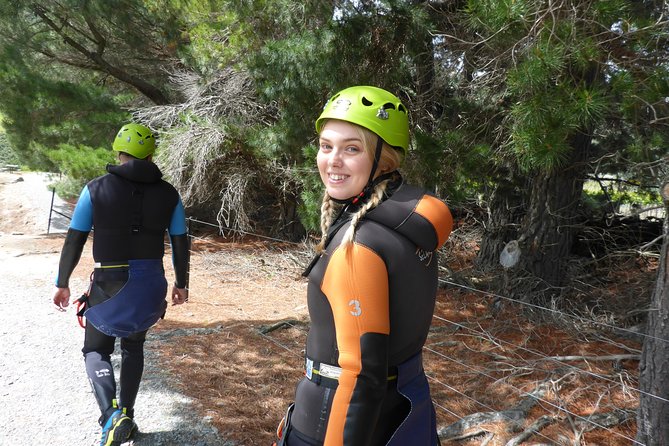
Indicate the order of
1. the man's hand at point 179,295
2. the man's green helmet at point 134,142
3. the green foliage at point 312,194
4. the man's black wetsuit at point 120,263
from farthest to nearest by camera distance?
1. the green foliage at point 312,194
2. the man's hand at point 179,295
3. the man's green helmet at point 134,142
4. the man's black wetsuit at point 120,263

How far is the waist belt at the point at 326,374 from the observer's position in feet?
4.90

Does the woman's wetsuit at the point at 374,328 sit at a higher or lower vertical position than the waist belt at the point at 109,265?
higher

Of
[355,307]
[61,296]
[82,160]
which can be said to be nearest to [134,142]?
[61,296]

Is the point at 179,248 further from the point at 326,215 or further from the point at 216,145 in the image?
the point at 216,145

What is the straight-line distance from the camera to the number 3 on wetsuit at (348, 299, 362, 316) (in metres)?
1.35

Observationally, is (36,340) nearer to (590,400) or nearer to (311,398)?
(311,398)

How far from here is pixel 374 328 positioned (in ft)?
4.46

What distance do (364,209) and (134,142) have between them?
7.00 ft

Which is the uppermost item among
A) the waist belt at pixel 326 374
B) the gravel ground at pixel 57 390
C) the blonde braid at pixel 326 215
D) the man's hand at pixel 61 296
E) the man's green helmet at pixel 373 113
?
the man's green helmet at pixel 373 113

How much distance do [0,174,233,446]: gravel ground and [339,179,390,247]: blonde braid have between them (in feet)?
8.11

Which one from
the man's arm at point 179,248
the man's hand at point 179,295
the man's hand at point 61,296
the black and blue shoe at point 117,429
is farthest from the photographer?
the man's hand at point 179,295

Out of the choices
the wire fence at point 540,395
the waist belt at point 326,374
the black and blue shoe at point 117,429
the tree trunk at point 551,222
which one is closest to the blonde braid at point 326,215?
the waist belt at point 326,374

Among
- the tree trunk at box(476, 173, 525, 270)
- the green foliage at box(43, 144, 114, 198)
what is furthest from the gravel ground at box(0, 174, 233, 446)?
the tree trunk at box(476, 173, 525, 270)

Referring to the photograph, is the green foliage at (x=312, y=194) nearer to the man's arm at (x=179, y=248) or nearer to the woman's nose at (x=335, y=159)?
the man's arm at (x=179, y=248)
